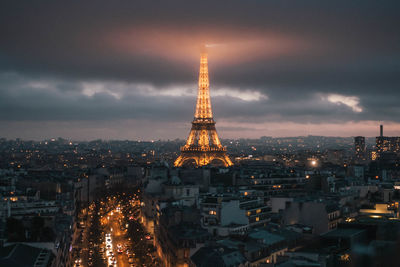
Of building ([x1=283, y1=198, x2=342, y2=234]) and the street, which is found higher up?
building ([x1=283, y1=198, x2=342, y2=234])

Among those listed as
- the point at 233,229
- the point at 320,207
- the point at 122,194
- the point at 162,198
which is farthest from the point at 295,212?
the point at 122,194

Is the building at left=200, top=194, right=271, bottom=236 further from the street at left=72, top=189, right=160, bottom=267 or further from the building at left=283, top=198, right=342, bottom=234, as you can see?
the street at left=72, top=189, right=160, bottom=267

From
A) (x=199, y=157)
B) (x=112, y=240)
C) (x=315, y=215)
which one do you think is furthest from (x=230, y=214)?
(x=199, y=157)

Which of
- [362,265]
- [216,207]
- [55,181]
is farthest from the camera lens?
[55,181]

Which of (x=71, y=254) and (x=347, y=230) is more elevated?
(x=347, y=230)

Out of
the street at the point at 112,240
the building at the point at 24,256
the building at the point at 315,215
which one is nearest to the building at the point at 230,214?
the building at the point at 315,215

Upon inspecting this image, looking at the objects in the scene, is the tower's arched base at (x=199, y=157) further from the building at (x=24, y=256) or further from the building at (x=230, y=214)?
the building at (x=24, y=256)

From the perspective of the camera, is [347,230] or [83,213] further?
[83,213]

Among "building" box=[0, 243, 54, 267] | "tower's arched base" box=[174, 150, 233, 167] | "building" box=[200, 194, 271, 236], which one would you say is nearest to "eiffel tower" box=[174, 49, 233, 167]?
"tower's arched base" box=[174, 150, 233, 167]

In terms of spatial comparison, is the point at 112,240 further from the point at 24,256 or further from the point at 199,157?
the point at 199,157

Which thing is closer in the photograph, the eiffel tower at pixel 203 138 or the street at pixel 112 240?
the street at pixel 112 240

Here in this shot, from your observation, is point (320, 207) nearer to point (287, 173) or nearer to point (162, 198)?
point (162, 198)
